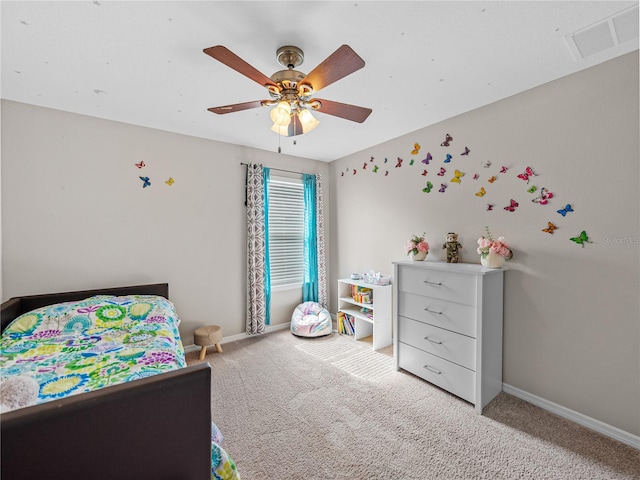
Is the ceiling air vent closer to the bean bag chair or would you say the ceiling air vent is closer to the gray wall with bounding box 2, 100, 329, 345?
the gray wall with bounding box 2, 100, 329, 345

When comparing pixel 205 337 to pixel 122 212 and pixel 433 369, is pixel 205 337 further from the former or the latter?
pixel 433 369

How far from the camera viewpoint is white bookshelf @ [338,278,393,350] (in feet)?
10.6

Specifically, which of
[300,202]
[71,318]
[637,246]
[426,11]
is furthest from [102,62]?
[637,246]

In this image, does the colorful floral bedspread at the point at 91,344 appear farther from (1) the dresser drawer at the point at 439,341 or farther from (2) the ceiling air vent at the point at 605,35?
(2) the ceiling air vent at the point at 605,35

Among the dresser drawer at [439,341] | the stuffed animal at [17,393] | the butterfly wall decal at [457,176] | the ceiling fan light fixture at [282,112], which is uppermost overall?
the ceiling fan light fixture at [282,112]

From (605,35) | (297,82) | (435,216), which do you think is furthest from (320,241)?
(605,35)

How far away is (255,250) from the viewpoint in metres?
3.53

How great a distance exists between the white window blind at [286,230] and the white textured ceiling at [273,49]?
1.35 m

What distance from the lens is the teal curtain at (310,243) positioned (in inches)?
160

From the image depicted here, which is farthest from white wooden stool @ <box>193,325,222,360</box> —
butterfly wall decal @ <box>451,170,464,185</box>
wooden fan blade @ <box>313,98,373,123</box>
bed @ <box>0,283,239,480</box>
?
butterfly wall decal @ <box>451,170,464,185</box>

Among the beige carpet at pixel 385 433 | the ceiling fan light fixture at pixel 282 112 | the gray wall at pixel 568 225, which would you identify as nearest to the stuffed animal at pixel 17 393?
the beige carpet at pixel 385 433

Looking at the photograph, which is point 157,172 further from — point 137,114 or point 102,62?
point 102,62

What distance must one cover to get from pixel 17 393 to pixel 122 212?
2084 millimetres

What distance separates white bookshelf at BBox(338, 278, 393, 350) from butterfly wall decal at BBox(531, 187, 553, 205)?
5.57ft
